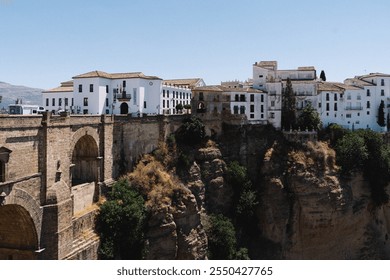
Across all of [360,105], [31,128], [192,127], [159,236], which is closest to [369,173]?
[360,105]

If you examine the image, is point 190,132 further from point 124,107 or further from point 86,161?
point 86,161

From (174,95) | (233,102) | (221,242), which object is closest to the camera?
(221,242)

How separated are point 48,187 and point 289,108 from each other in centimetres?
2802

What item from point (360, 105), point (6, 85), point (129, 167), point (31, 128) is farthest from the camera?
point (6, 85)

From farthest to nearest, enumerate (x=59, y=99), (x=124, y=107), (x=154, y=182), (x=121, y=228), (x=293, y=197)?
(x=59, y=99) → (x=124, y=107) → (x=293, y=197) → (x=154, y=182) → (x=121, y=228)

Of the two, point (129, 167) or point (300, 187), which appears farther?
point (300, 187)

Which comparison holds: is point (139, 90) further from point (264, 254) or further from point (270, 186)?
point (264, 254)

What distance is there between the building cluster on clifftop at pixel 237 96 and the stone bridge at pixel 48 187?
1055cm

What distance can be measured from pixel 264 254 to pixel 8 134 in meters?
25.1

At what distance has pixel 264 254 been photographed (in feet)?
116

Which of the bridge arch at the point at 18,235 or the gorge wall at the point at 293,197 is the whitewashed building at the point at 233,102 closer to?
the gorge wall at the point at 293,197

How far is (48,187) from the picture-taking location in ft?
69.8

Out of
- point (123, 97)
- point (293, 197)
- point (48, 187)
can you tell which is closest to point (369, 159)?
point (293, 197)

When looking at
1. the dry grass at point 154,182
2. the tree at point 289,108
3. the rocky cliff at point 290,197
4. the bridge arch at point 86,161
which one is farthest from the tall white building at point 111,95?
the tree at point 289,108
